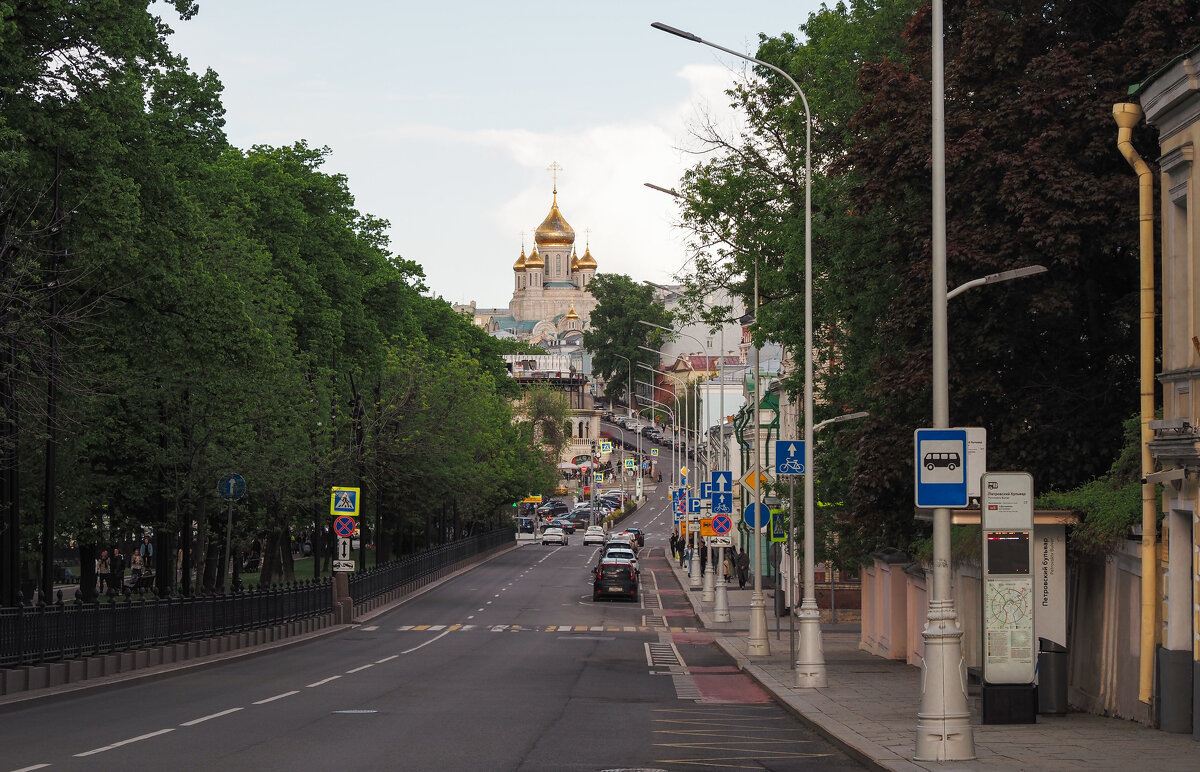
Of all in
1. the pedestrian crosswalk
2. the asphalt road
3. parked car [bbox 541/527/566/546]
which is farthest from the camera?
parked car [bbox 541/527/566/546]

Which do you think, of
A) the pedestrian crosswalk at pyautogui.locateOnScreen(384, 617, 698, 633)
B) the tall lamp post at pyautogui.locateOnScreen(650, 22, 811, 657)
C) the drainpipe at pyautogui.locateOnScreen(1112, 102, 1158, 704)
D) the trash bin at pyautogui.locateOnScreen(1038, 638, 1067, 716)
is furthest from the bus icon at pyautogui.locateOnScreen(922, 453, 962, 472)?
the pedestrian crosswalk at pyautogui.locateOnScreen(384, 617, 698, 633)

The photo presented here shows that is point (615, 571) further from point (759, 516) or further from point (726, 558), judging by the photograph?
point (759, 516)

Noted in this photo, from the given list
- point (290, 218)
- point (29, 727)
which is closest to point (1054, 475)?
point (29, 727)

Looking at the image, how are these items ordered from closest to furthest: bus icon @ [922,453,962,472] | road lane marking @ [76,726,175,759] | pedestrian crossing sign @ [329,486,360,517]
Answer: road lane marking @ [76,726,175,759], bus icon @ [922,453,962,472], pedestrian crossing sign @ [329,486,360,517]

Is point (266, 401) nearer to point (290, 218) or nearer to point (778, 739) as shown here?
point (290, 218)

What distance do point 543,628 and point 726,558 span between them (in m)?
33.9

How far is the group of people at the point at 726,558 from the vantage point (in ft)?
238

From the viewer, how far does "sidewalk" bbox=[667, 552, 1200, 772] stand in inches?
565

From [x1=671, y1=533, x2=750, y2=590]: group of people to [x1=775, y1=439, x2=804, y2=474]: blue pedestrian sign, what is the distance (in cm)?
2900

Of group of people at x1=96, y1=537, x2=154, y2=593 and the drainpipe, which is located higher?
the drainpipe

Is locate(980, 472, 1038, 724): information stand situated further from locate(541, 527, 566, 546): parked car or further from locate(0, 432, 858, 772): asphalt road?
locate(541, 527, 566, 546): parked car

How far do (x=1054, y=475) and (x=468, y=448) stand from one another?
2211 inches

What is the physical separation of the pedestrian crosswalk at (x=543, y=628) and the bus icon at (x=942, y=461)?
1182 inches

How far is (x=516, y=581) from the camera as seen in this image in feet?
242
